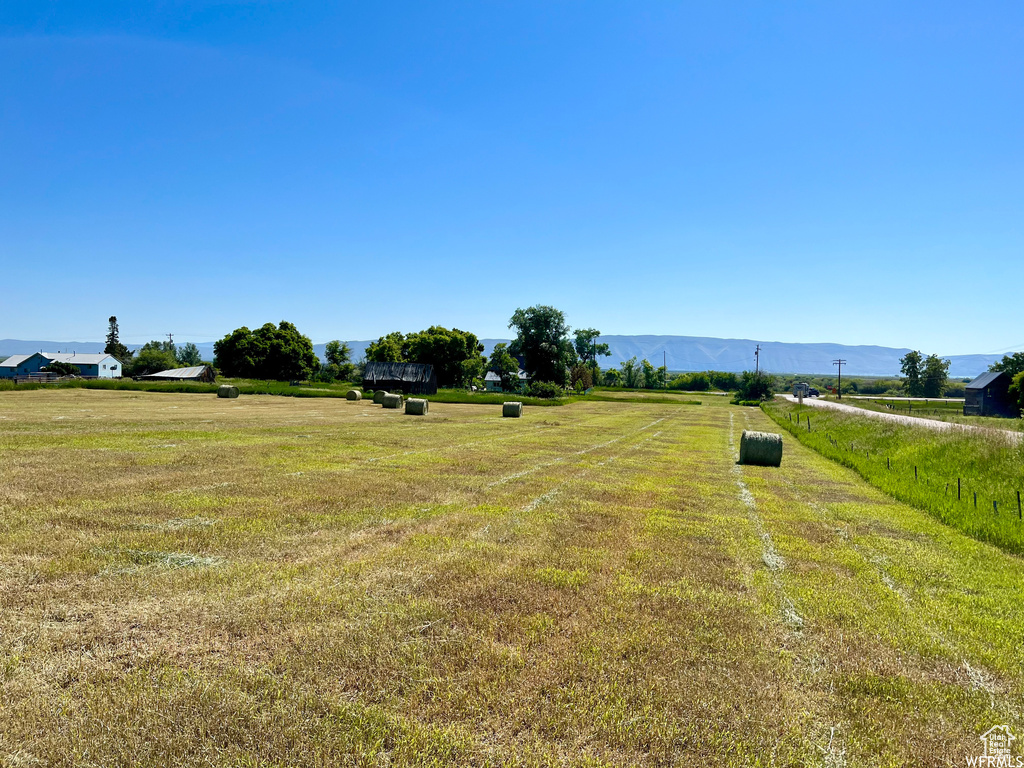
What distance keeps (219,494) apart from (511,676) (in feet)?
31.8

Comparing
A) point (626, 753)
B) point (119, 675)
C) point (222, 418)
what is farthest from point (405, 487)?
point (222, 418)

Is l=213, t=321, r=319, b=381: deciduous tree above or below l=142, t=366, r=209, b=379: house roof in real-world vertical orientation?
above

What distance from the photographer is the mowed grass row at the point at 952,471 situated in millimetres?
12250

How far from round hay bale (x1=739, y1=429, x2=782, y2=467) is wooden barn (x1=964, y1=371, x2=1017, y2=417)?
7852cm

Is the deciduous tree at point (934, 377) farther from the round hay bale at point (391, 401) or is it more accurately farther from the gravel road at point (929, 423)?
the round hay bale at point (391, 401)

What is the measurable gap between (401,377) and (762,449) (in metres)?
71.8

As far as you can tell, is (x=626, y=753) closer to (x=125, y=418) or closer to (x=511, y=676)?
(x=511, y=676)

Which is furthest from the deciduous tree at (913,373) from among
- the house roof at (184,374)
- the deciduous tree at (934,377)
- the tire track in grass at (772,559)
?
the house roof at (184,374)

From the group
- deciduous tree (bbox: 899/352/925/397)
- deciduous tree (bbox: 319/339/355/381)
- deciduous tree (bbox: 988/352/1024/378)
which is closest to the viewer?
deciduous tree (bbox: 988/352/1024/378)

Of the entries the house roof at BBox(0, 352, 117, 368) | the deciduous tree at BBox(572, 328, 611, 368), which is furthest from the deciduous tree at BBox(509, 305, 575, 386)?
the house roof at BBox(0, 352, 117, 368)

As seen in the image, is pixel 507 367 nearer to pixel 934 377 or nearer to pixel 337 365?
pixel 337 365

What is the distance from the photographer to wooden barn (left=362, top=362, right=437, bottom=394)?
285ft

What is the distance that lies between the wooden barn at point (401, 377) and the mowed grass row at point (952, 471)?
66735mm

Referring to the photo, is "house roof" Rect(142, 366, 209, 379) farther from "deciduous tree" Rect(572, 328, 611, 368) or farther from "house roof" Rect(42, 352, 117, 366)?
"deciduous tree" Rect(572, 328, 611, 368)
